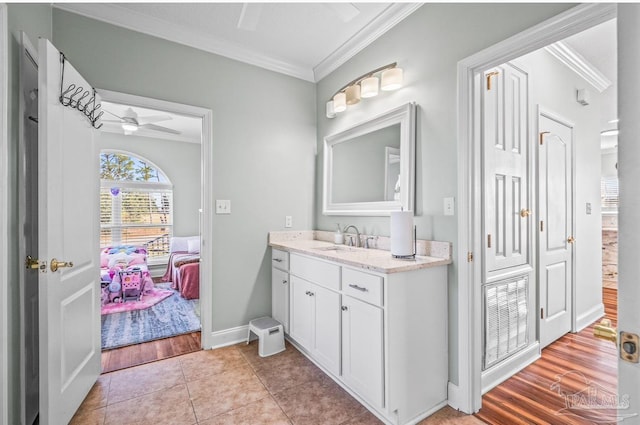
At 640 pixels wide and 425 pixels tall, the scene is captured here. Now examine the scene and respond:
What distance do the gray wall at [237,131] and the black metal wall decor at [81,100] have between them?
32cm

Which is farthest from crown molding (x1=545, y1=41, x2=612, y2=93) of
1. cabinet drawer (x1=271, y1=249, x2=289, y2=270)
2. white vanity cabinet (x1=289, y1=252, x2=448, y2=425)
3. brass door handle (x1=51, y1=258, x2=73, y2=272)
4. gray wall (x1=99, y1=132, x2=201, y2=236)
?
gray wall (x1=99, y1=132, x2=201, y2=236)

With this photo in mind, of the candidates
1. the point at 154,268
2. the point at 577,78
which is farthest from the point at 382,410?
the point at 154,268

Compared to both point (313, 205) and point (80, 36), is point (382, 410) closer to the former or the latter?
point (313, 205)

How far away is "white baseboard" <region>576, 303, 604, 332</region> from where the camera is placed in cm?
293

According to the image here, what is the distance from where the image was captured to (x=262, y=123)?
289 centimetres

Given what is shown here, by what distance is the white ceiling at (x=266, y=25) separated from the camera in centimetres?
214

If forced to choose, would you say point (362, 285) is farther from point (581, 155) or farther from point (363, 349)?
point (581, 155)

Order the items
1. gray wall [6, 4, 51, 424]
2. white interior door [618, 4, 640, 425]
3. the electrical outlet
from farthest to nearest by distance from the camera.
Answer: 1. the electrical outlet
2. gray wall [6, 4, 51, 424]
3. white interior door [618, 4, 640, 425]

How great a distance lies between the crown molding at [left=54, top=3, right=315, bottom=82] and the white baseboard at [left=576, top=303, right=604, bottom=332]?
3688mm

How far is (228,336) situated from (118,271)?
2.25 m

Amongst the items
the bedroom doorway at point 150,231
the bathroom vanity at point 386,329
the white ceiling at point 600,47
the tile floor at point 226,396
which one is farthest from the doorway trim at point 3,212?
the white ceiling at point 600,47

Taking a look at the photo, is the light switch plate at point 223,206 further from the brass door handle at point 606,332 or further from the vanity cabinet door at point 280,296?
the brass door handle at point 606,332

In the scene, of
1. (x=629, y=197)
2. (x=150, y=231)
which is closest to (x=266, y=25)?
(x=629, y=197)

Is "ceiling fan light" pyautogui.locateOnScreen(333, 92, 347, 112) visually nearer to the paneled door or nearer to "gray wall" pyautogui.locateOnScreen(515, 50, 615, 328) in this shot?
the paneled door
